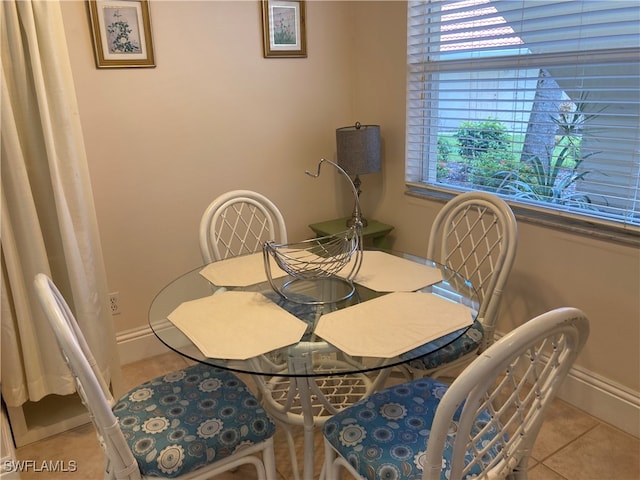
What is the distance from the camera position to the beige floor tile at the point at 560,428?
199cm

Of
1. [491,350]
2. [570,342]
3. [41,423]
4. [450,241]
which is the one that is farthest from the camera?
[450,241]

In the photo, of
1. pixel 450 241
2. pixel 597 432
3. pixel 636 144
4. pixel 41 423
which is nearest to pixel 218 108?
pixel 450 241

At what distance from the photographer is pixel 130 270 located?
2.62 metres

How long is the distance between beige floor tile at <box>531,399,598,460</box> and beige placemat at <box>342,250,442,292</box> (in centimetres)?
82

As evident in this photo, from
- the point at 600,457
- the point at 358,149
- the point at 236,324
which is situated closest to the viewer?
the point at 236,324

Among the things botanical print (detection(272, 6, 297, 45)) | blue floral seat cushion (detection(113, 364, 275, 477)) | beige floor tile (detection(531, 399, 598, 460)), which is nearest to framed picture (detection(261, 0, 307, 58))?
botanical print (detection(272, 6, 297, 45))

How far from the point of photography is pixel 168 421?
1.43 metres

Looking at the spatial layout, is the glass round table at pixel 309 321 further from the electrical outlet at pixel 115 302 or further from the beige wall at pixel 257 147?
the electrical outlet at pixel 115 302

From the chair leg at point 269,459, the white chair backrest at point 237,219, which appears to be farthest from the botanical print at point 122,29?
the chair leg at point 269,459

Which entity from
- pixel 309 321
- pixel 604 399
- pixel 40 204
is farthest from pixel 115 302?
pixel 604 399

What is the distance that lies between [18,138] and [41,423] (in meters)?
1.21

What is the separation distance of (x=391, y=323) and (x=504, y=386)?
403 millimetres

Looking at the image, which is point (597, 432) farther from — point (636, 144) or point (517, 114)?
point (517, 114)

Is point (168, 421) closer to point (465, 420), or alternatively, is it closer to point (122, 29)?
point (465, 420)
